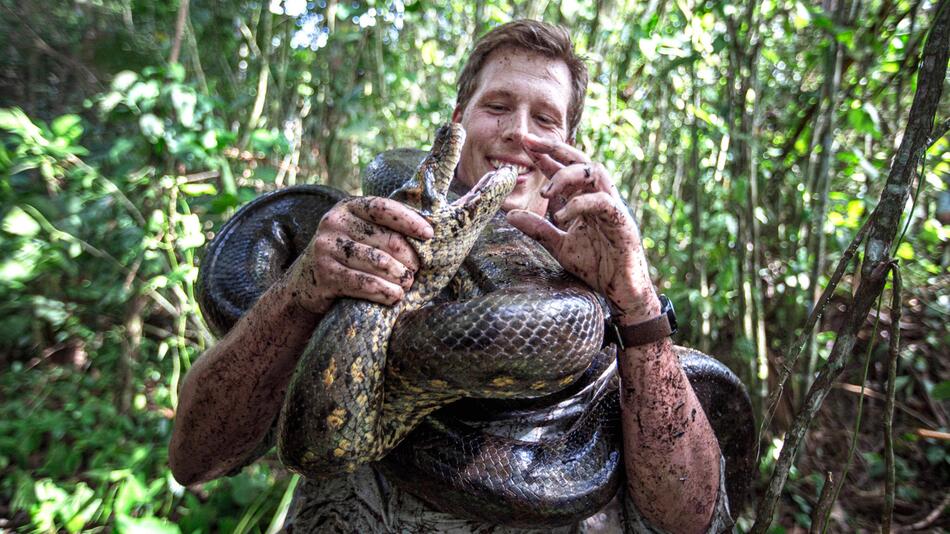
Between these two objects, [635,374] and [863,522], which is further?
[863,522]

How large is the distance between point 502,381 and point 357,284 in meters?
0.42

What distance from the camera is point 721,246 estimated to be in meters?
4.19

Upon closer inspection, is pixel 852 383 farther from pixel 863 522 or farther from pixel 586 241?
pixel 586 241

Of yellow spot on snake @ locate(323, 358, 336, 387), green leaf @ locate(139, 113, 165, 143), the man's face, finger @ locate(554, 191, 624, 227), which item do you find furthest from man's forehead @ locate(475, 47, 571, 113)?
green leaf @ locate(139, 113, 165, 143)

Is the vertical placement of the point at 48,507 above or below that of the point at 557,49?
below

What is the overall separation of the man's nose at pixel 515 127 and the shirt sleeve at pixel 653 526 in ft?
4.04


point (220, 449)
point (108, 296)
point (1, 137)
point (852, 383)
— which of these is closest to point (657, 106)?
point (852, 383)

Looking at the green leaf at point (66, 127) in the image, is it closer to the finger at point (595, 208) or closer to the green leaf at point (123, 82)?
the green leaf at point (123, 82)

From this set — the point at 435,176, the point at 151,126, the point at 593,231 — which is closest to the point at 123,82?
the point at 151,126

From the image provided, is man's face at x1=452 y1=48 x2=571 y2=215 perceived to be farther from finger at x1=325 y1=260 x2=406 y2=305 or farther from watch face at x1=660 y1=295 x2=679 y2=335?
finger at x1=325 y1=260 x2=406 y2=305

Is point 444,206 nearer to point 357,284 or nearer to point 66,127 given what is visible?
point 357,284

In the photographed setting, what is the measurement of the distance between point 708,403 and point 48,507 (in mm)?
3880

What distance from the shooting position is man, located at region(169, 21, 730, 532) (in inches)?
51.4

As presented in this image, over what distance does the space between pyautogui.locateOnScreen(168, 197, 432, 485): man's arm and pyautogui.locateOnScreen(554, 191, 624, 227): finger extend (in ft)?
A: 1.23
